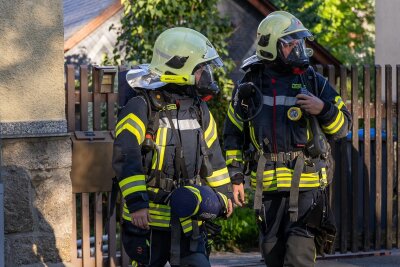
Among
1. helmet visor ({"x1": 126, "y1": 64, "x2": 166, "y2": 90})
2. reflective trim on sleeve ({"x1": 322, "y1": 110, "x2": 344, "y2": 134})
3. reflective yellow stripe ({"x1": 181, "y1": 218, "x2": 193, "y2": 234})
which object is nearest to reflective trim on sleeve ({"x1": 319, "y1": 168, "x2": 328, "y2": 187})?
reflective trim on sleeve ({"x1": 322, "y1": 110, "x2": 344, "y2": 134})

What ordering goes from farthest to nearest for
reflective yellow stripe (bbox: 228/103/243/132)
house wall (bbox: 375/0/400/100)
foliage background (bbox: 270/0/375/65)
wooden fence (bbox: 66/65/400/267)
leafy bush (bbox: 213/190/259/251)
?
foliage background (bbox: 270/0/375/65)
house wall (bbox: 375/0/400/100)
leafy bush (bbox: 213/190/259/251)
wooden fence (bbox: 66/65/400/267)
reflective yellow stripe (bbox: 228/103/243/132)

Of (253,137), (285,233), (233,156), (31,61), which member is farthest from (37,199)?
(285,233)

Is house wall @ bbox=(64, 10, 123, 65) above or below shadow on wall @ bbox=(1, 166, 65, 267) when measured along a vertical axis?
above

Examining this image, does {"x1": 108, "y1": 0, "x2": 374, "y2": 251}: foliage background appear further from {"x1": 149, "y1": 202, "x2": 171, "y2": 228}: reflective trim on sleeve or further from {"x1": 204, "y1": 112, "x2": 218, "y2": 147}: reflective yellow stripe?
{"x1": 149, "y1": 202, "x2": 171, "y2": 228}: reflective trim on sleeve

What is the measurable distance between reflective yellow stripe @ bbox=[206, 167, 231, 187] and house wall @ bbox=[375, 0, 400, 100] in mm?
7707

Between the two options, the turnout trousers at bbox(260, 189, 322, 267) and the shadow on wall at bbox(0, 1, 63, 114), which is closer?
the turnout trousers at bbox(260, 189, 322, 267)

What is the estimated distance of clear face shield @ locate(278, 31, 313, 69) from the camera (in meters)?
6.16

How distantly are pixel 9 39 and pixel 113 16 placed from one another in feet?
31.8

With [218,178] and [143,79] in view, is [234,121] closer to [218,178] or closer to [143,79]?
[218,178]

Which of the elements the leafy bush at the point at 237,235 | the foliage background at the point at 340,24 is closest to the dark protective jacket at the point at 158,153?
the leafy bush at the point at 237,235

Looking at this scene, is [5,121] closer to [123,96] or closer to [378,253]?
[123,96]

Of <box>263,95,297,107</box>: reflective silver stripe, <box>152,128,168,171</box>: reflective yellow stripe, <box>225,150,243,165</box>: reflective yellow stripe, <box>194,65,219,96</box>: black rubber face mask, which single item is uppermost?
<box>194,65,219,96</box>: black rubber face mask

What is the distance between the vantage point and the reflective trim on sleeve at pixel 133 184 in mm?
5312

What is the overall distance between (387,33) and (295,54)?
7.60 metres
